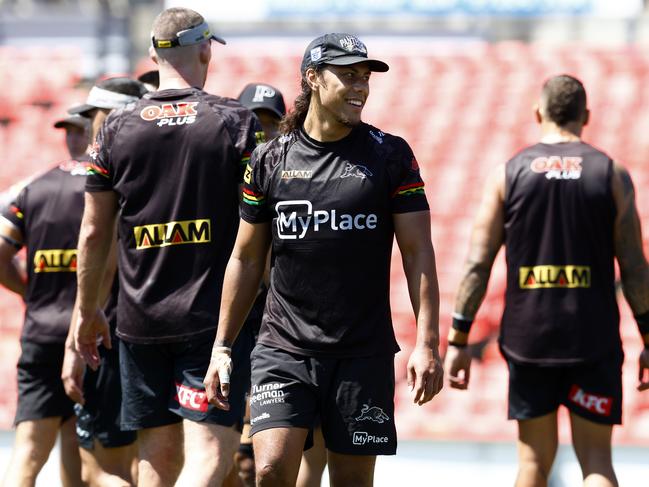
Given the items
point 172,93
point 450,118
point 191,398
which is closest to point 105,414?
point 191,398

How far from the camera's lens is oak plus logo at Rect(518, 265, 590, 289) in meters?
5.96

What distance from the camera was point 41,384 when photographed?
262 inches

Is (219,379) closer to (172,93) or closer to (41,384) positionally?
(172,93)

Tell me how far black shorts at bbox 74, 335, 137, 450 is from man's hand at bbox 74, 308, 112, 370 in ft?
2.76

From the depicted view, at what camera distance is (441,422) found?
9703 mm

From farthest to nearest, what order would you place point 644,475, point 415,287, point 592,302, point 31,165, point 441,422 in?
point 31,165, point 441,422, point 644,475, point 592,302, point 415,287

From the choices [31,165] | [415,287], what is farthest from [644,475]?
[31,165]

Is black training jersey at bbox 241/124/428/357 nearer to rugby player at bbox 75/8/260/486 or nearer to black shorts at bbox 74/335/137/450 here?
rugby player at bbox 75/8/260/486

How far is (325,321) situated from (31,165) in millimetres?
10176

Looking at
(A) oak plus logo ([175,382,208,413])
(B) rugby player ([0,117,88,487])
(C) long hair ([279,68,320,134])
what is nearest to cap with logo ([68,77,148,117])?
(B) rugby player ([0,117,88,487])

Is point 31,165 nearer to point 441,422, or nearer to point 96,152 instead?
point 441,422

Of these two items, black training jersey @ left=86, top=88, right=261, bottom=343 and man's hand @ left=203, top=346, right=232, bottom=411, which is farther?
black training jersey @ left=86, top=88, right=261, bottom=343

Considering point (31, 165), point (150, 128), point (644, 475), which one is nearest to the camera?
point (150, 128)

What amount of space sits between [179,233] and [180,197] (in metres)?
0.15
